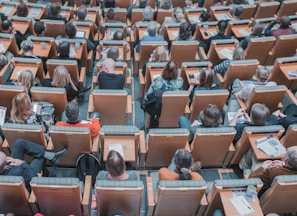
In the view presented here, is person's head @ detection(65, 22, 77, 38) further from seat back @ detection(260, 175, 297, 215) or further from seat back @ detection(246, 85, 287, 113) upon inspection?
seat back @ detection(260, 175, 297, 215)

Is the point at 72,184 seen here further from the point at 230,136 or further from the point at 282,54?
the point at 282,54

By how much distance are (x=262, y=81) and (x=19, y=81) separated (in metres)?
3.12

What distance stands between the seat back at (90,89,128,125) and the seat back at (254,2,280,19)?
426 cm

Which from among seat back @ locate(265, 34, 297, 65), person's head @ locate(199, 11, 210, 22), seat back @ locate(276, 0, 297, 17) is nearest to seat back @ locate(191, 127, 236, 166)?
seat back @ locate(265, 34, 297, 65)

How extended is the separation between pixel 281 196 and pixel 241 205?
0.46 meters

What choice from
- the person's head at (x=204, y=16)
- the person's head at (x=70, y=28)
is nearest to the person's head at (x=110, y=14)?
the person's head at (x=70, y=28)

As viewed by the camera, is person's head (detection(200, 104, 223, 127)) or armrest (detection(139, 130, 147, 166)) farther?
armrest (detection(139, 130, 147, 166))

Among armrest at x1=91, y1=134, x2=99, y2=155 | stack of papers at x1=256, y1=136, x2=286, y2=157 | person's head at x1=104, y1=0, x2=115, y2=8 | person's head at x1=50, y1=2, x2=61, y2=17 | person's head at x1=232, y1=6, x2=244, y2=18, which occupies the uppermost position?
person's head at x1=232, y1=6, x2=244, y2=18

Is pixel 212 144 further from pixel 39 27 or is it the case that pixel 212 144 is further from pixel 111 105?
pixel 39 27

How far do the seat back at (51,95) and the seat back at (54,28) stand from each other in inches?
82.3

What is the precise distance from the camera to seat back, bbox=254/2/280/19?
6715 mm

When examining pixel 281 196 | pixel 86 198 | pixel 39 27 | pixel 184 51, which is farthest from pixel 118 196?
pixel 39 27

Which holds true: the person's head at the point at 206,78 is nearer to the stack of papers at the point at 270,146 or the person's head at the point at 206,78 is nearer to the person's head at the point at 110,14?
the stack of papers at the point at 270,146

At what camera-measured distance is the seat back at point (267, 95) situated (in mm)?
3977
